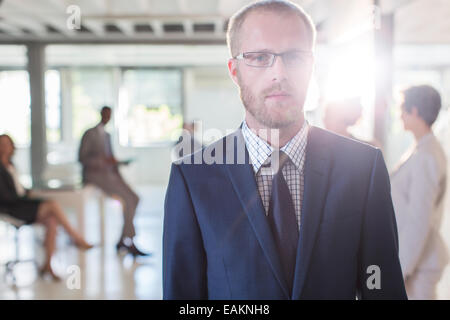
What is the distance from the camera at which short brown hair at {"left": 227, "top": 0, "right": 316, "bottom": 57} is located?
2.97 ft

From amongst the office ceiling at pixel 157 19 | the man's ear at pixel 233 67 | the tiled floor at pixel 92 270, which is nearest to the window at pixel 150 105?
the office ceiling at pixel 157 19

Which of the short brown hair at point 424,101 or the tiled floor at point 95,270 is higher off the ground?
the short brown hair at point 424,101

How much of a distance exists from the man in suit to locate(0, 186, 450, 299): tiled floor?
5.95 feet

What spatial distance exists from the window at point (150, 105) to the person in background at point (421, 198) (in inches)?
354

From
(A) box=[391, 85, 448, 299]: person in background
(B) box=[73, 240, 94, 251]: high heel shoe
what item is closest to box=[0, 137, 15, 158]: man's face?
(B) box=[73, 240, 94, 251]: high heel shoe

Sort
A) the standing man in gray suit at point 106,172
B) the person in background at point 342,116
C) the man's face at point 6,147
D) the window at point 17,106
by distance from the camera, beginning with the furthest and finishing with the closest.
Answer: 1. the window at point 17,106
2. the standing man in gray suit at point 106,172
3. the man's face at point 6,147
4. the person in background at point 342,116

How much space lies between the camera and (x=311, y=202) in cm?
89

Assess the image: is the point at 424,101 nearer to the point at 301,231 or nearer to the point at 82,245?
the point at 301,231

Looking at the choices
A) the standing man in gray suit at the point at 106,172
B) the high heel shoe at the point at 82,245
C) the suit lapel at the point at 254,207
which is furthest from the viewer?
the high heel shoe at the point at 82,245

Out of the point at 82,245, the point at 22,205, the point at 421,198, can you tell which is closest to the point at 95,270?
the point at 82,245

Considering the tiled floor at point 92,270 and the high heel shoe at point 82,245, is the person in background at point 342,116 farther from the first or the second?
the high heel shoe at point 82,245

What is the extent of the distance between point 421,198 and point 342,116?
0.50 metres

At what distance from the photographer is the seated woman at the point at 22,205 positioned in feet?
12.8
